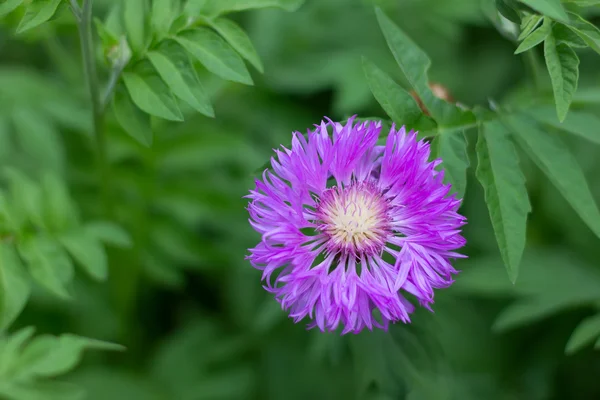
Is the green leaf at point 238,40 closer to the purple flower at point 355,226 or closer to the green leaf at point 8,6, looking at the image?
the purple flower at point 355,226

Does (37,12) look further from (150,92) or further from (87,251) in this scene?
(87,251)

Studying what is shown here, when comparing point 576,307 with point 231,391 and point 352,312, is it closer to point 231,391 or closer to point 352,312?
point 231,391

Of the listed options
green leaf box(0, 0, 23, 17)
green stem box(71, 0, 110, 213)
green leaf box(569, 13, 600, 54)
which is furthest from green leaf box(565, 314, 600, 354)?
green leaf box(0, 0, 23, 17)

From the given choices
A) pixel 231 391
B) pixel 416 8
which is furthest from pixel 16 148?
pixel 416 8

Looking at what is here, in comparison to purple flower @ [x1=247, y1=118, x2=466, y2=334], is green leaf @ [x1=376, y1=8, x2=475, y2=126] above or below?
above

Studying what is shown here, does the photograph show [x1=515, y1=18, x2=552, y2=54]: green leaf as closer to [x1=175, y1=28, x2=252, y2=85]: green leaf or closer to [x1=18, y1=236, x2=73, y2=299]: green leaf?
[x1=175, y1=28, x2=252, y2=85]: green leaf
